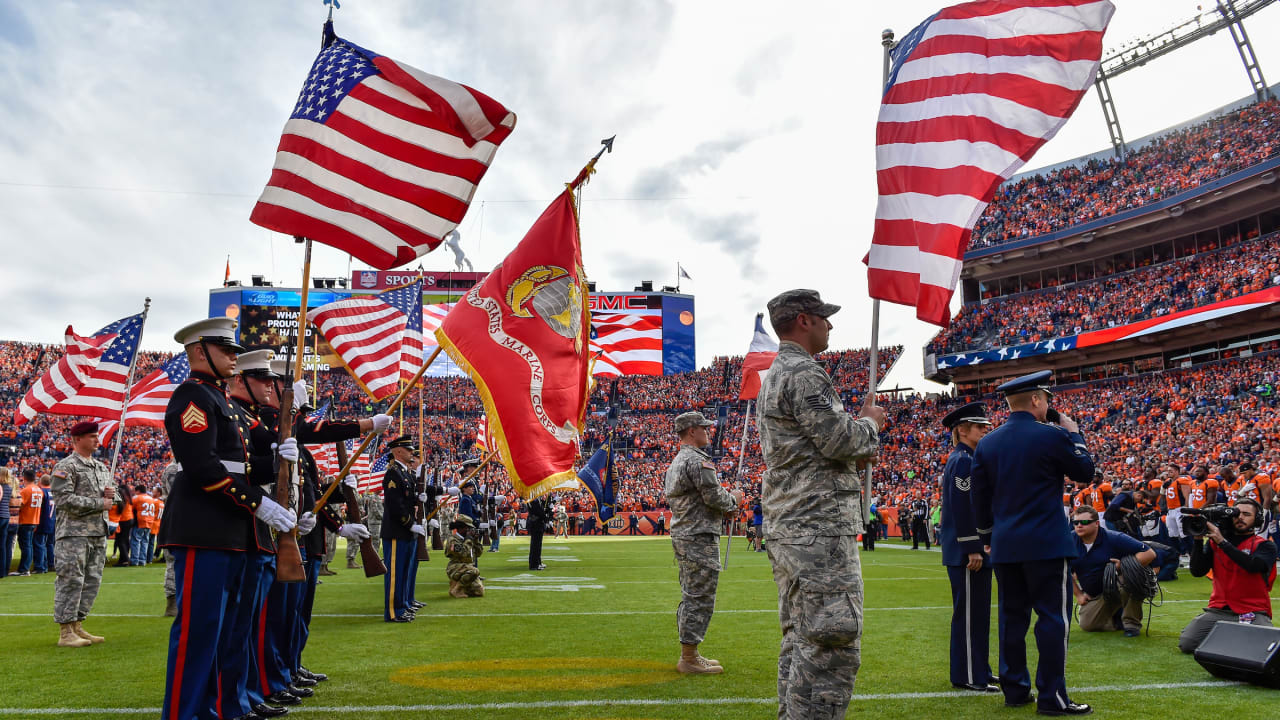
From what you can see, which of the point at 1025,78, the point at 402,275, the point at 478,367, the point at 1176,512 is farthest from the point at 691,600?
the point at 402,275

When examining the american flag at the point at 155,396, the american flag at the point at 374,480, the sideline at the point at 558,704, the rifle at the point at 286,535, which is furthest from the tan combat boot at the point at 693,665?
the american flag at the point at 155,396

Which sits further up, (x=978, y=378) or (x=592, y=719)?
(x=978, y=378)

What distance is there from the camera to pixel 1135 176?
144 feet

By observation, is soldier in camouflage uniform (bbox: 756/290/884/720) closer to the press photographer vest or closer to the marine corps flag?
the marine corps flag

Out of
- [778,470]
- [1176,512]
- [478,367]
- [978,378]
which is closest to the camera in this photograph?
[778,470]

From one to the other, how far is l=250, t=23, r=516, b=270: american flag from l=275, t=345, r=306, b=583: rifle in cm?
151

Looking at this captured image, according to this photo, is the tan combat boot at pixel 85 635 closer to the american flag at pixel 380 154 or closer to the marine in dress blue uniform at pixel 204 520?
the marine in dress blue uniform at pixel 204 520

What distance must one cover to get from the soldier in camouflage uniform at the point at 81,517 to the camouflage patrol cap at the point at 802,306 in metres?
7.61

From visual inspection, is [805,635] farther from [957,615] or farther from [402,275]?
[402,275]

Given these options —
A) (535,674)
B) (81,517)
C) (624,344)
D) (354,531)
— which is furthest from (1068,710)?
(624,344)

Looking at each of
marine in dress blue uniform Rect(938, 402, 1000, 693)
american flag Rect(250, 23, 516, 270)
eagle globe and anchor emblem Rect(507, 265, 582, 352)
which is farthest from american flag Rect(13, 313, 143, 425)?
marine in dress blue uniform Rect(938, 402, 1000, 693)

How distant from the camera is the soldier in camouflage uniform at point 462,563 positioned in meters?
12.5

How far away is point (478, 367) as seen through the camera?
7695 millimetres

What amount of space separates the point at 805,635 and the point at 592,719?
1.96 meters
